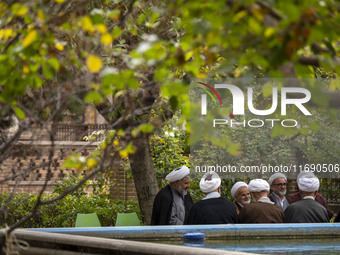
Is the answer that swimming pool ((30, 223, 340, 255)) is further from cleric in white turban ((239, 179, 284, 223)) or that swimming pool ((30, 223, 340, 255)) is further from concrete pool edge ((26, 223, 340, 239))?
cleric in white turban ((239, 179, 284, 223))

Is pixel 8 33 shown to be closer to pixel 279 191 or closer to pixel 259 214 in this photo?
pixel 259 214

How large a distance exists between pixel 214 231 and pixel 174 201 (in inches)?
64.1

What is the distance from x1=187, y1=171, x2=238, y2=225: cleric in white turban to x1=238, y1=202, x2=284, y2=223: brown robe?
15cm

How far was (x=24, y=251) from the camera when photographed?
6938mm

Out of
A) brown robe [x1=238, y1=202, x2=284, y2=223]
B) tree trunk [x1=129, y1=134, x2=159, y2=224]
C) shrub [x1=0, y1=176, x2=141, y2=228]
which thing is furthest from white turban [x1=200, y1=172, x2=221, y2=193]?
shrub [x1=0, y1=176, x2=141, y2=228]

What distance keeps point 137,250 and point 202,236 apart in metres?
2.04

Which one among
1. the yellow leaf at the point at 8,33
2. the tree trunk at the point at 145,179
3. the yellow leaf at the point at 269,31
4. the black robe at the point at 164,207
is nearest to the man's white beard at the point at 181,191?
the black robe at the point at 164,207

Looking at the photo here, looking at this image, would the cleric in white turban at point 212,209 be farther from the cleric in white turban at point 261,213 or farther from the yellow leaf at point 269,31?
the yellow leaf at point 269,31

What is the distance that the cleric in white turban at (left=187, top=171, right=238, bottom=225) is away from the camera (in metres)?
8.67

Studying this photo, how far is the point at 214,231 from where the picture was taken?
8219mm

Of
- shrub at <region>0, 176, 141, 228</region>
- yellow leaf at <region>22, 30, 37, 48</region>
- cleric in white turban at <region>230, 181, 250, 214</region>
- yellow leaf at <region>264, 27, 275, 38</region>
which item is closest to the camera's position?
yellow leaf at <region>264, 27, 275, 38</region>

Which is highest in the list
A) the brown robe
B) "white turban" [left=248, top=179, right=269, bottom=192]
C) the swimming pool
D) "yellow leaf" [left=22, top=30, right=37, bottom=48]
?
"yellow leaf" [left=22, top=30, right=37, bottom=48]

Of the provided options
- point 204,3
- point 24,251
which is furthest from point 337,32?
point 24,251

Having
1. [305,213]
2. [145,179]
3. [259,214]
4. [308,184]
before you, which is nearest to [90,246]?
[259,214]
